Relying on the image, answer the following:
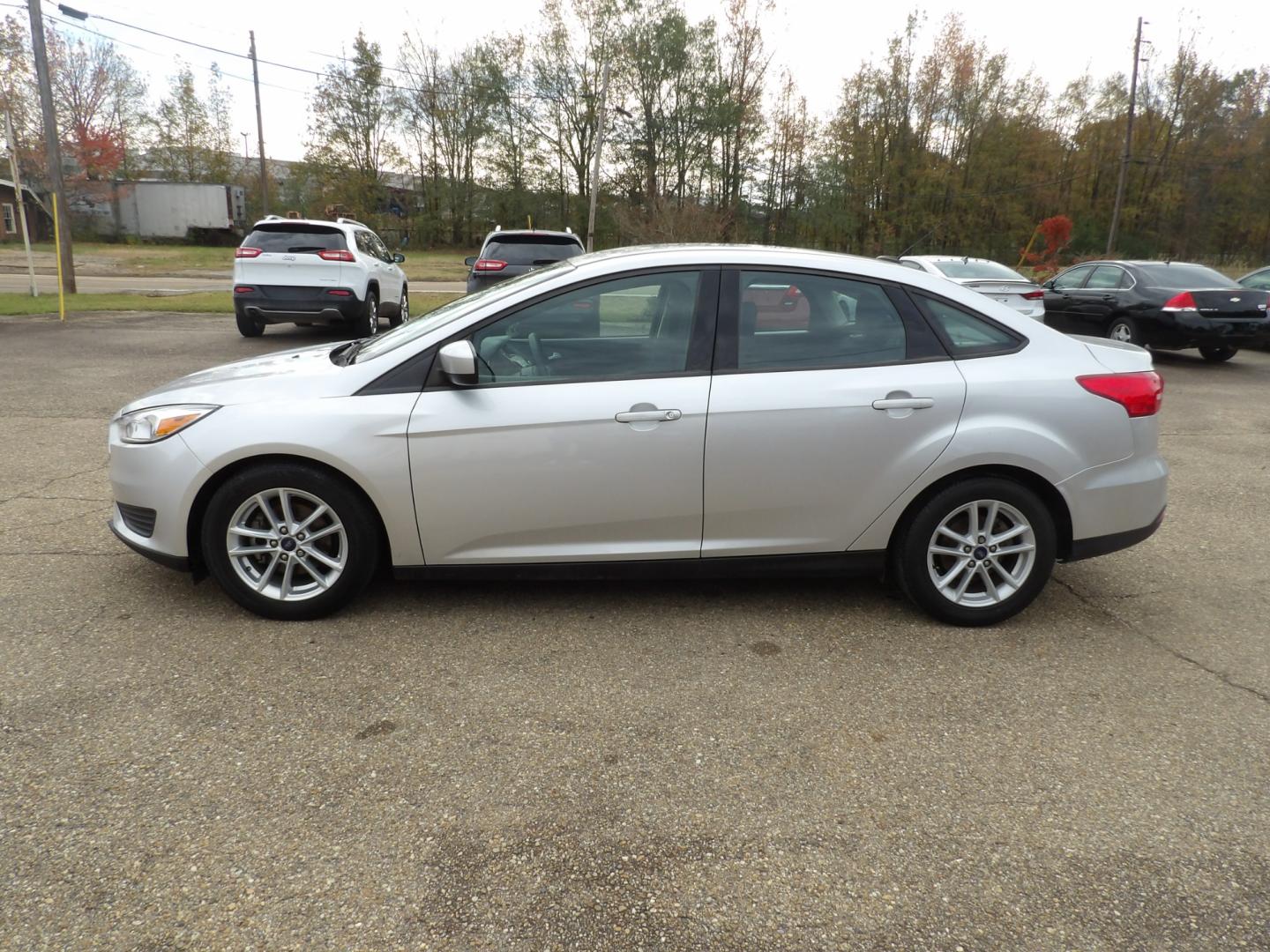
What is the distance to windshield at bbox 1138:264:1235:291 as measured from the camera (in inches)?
495

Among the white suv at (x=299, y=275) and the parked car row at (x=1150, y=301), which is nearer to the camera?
the parked car row at (x=1150, y=301)

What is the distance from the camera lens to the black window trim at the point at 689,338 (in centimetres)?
367

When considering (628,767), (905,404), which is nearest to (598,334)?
(905,404)

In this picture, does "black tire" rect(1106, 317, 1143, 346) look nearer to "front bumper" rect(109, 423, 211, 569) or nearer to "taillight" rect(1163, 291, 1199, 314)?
"taillight" rect(1163, 291, 1199, 314)

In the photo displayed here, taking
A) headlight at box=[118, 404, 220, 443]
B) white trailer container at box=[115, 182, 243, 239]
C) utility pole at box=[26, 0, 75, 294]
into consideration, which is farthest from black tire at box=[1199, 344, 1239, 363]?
white trailer container at box=[115, 182, 243, 239]

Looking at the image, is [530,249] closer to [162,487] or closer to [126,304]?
[126,304]

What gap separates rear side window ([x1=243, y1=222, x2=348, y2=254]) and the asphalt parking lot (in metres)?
8.92

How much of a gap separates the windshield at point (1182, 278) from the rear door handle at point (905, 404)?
36.6 feet

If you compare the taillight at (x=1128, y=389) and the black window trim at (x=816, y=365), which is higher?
the black window trim at (x=816, y=365)

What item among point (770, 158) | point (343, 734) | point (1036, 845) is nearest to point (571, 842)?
point (343, 734)

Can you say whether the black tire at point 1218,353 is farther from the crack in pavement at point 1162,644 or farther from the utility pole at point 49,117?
the utility pole at point 49,117

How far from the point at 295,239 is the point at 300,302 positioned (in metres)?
0.95

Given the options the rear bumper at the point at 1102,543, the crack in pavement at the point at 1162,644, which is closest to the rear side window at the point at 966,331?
the rear bumper at the point at 1102,543

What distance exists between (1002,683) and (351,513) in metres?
2.71
